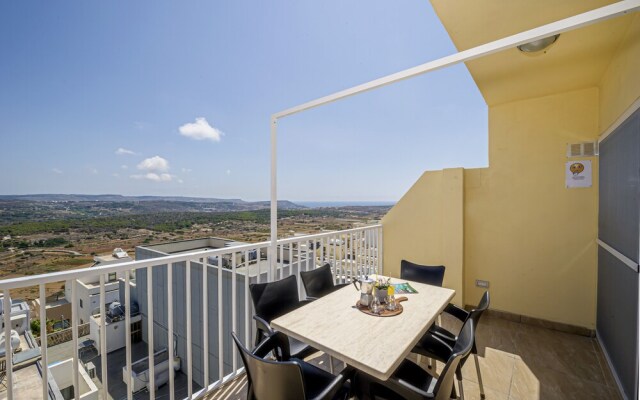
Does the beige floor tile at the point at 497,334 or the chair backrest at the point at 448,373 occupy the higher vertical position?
the chair backrest at the point at 448,373

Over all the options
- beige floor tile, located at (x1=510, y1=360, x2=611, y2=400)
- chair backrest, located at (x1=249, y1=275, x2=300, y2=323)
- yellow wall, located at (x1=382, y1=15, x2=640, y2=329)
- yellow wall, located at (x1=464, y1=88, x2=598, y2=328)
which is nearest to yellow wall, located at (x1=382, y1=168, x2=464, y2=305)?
yellow wall, located at (x1=382, y1=15, x2=640, y2=329)

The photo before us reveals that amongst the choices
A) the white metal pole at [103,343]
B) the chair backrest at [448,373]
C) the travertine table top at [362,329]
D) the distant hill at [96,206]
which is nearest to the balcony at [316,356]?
the white metal pole at [103,343]

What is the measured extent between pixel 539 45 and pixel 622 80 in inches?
31.6

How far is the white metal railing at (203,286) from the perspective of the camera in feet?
4.68

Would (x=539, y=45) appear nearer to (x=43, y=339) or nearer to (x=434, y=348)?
(x=434, y=348)

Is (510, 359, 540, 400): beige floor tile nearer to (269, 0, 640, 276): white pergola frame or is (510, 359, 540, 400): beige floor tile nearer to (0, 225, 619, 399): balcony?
(0, 225, 619, 399): balcony

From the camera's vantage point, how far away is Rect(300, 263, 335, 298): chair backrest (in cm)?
250

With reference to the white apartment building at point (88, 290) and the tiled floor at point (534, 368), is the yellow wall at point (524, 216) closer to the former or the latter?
the tiled floor at point (534, 368)

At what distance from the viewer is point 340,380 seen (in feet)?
4.32

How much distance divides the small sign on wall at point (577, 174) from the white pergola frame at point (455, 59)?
9.11ft

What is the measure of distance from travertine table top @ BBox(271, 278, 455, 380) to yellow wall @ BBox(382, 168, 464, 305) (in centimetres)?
181

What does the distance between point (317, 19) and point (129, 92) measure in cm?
1105

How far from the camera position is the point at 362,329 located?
1603 mm

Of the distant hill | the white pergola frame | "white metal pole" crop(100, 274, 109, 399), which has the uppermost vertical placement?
the white pergola frame
